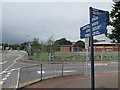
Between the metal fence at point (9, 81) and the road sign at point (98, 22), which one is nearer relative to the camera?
the road sign at point (98, 22)

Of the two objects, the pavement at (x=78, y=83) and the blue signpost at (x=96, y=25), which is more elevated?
the blue signpost at (x=96, y=25)

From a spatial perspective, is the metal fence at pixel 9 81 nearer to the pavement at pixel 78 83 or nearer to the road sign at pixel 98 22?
the pavement at pixel 78 83

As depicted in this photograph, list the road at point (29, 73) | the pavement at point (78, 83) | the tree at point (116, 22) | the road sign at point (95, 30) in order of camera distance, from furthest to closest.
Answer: the road at point (29, 73) → the tree at point (116, 22) → the pavement at point (78, 83) → the road sign at point (95, 30)

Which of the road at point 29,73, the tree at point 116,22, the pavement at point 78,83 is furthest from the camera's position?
the road at point 29,73

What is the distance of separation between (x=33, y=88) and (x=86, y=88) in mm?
2322

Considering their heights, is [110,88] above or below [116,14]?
below

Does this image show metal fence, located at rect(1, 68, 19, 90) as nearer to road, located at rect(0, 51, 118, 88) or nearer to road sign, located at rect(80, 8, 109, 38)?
road, located at rect(0, 51, 118, 88)

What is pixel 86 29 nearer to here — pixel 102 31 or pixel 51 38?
pixel 102 31

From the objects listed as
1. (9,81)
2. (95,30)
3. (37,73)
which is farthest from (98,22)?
(37,73)

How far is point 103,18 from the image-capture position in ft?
13.2

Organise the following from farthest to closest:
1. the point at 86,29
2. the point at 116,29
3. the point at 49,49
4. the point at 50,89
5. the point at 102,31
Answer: the point at 49,49, the point at 116,29, the point at 50,89, the point at 86,29, the point at 102,31

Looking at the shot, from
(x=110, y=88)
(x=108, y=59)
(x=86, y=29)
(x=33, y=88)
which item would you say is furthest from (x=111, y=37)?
(x=108, y=59)

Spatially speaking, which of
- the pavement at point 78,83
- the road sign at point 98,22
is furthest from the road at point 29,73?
the road sign at point 98,22

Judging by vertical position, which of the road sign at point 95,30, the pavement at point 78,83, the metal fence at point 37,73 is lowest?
the metal fence at point 37,73
